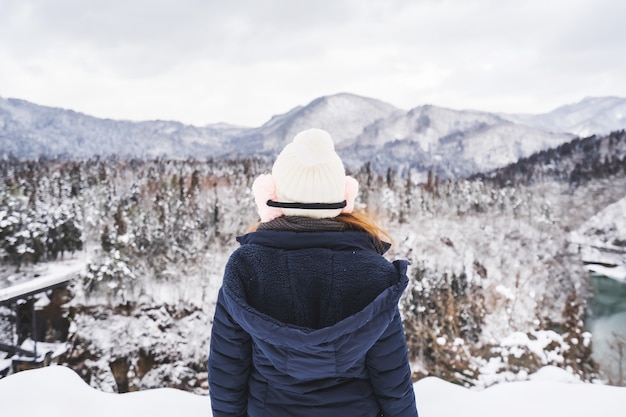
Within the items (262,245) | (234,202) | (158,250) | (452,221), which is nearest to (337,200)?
(262,245)

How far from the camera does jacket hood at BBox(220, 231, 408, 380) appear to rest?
989 mm

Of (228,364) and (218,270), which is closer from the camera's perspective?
(228,364)

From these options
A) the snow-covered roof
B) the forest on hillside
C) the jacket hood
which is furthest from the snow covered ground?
the snow-covered roof

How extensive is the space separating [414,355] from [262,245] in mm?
20213

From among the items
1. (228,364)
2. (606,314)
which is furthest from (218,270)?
(606,314)

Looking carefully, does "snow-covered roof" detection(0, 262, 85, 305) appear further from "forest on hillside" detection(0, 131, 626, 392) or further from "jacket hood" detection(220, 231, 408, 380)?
"jacket hood" detection(220, 231, 408, 380)

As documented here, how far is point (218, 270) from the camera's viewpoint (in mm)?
25438

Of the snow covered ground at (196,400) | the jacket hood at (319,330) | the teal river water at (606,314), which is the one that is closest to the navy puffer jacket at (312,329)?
the jacket hood at (319,330)

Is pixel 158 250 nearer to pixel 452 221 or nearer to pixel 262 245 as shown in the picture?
pixel 262 245

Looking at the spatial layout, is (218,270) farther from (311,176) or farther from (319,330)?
(319,330)

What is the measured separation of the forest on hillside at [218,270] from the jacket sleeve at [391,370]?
19.0 feet

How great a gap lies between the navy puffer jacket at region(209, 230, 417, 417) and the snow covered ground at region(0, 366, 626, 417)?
1455 mm

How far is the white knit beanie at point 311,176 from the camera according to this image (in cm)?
121

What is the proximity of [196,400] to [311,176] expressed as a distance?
218 centimetres
